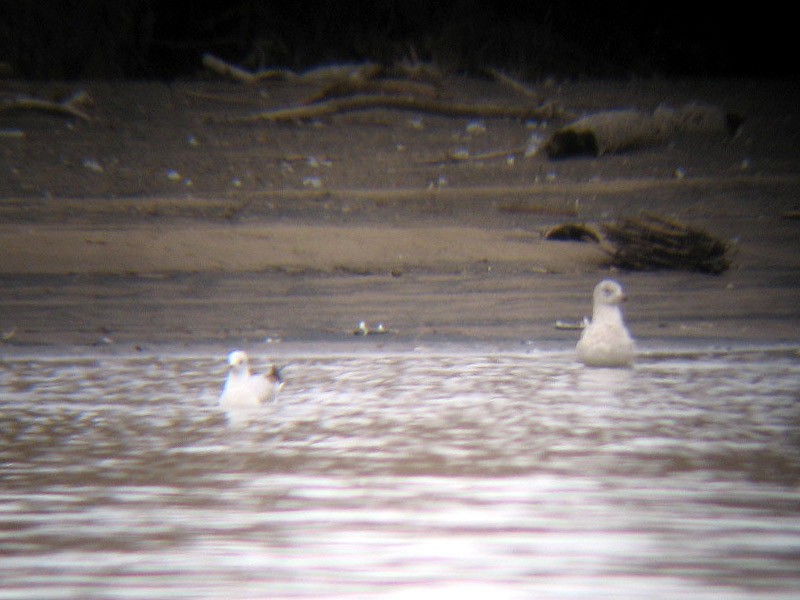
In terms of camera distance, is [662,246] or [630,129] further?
[630,129]

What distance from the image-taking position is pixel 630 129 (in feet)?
43.3

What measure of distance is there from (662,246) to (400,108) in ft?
16.3

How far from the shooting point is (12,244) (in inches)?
401

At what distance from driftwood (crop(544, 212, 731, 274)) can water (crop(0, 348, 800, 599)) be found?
2.00 meters

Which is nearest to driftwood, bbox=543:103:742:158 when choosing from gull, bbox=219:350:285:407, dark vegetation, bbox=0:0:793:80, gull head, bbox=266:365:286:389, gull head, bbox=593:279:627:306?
dark vegetation, bbox=0:0:793:80

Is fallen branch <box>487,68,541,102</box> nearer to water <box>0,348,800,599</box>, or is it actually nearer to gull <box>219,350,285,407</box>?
water <box>0,348,800,599</box>

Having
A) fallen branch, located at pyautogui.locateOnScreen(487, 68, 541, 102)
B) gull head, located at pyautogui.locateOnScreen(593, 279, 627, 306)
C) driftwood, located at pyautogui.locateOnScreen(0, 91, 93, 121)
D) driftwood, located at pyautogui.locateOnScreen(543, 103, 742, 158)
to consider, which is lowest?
gull head, located at pyautogui.locateOnScreen(593, 279, 627, 306)

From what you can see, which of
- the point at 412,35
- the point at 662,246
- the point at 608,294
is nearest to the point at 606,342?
the point at 608,294

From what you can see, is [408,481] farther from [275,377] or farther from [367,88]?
[367,88]

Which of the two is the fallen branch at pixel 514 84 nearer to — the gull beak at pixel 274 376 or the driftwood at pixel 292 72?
the driftwood at pixel 292 72

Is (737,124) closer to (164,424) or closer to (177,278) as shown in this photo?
→ (177,278)

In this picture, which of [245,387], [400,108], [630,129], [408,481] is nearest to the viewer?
→ [408,481]

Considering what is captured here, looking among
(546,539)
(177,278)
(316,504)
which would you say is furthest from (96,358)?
(546,539)

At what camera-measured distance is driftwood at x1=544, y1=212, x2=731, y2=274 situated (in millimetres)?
9762
